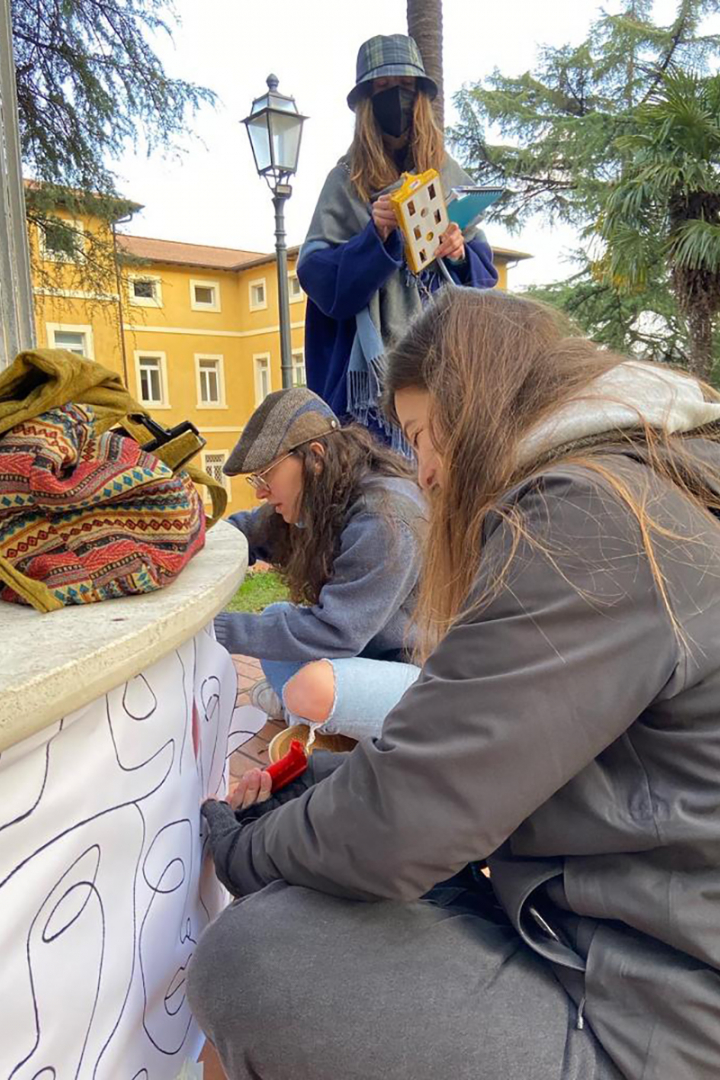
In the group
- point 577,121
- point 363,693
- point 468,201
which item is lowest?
point 363,693

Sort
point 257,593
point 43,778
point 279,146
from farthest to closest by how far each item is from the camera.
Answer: point 279,146 < point 257,593 < point 43,778

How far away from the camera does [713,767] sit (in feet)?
2.52

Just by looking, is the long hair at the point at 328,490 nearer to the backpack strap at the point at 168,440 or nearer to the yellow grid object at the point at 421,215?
the yellow grid object at the point at 421,215

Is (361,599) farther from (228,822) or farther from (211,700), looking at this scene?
(228,822)

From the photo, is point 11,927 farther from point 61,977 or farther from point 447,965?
point 447,965

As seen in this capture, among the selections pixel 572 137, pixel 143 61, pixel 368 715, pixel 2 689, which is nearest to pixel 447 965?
pixel 2 689

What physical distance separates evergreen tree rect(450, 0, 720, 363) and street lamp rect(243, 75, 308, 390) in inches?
373

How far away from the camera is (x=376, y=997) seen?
849mm

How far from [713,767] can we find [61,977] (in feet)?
2.08

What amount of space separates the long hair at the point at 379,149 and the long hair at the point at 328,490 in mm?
708

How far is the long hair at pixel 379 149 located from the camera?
2.13 meters

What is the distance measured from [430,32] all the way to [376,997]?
4684 mm

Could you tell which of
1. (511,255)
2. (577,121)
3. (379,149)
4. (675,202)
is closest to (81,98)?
(379,149)

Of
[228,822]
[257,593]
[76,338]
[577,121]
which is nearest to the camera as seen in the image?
[228,822]
